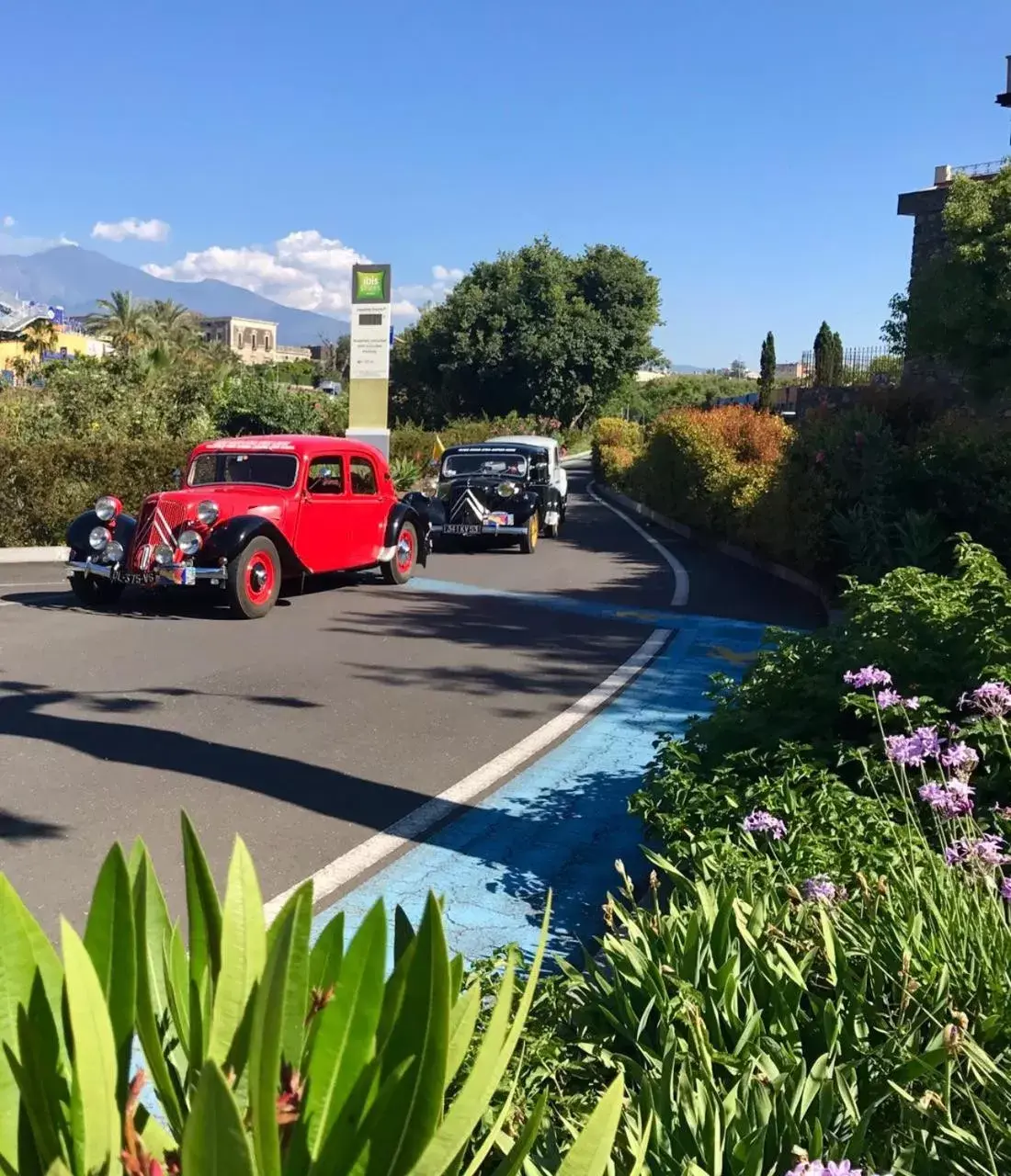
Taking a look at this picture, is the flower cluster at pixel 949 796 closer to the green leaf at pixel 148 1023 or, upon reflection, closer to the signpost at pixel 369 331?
the green leaf at pixel 148 1023

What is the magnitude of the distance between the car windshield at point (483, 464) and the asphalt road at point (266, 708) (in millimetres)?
5332

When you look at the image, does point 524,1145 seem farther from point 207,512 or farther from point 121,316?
point 121,316

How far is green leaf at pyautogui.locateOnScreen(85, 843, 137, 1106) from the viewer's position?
57.7 inches


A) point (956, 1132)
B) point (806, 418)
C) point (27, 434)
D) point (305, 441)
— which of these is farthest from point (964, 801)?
point (27, 434)

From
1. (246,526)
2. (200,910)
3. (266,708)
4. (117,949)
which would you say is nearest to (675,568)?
(246,526)

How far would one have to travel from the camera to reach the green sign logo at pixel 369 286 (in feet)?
70.8

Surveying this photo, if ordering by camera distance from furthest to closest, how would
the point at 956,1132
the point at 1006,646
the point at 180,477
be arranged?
1. the point at 180,477
2. the point at 1006,646
3. the point at 956,1132

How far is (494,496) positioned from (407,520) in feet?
12.5

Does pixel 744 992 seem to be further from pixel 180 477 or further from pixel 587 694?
pixel 180 477

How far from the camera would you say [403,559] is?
13.2m

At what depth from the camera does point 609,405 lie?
54469 millimetres

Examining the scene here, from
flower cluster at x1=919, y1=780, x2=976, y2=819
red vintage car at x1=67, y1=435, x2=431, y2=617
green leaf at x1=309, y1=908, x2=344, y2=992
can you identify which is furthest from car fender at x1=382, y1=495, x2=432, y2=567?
green leaf at x1=309, y1=908, x2=344, y2=992

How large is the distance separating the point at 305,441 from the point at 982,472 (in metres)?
6.91

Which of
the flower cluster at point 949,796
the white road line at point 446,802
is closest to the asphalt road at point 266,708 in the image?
the white road line at point 446,802
